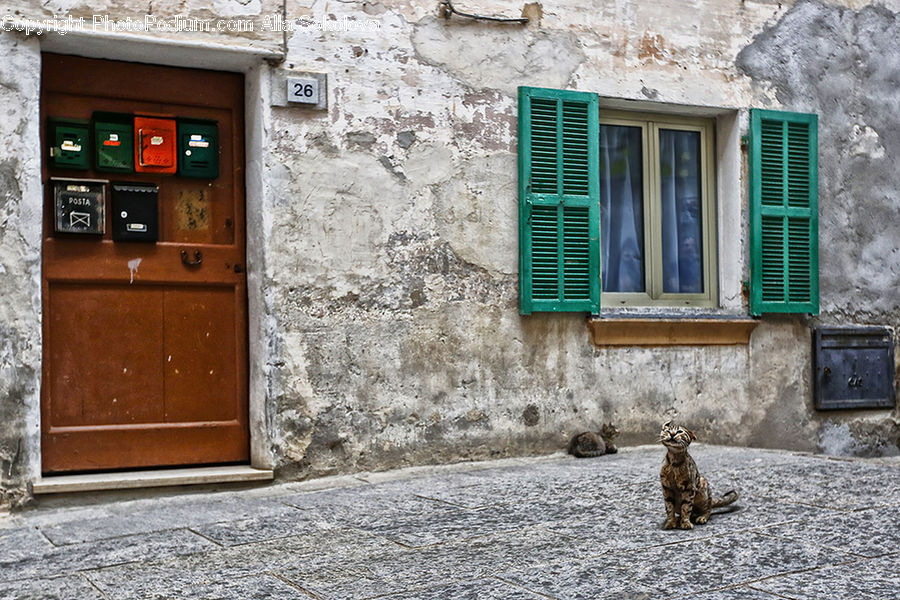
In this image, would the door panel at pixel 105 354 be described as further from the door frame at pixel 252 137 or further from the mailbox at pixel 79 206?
the door frame at pixel 252 137

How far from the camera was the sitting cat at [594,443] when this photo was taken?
657 centimetres

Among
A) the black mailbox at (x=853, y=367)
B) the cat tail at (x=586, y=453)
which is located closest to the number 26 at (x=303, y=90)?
the cat tail at (x=586, y=453)

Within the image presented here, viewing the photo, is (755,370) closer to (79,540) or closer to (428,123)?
(428,123)

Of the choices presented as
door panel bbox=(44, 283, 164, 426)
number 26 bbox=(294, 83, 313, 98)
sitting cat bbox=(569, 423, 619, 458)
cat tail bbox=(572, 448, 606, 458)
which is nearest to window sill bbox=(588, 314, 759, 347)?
sitting cat bbox=(569, 423, 619, 458)

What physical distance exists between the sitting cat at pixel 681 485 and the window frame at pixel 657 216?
272 cm

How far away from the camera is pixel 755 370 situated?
A: 285 inches

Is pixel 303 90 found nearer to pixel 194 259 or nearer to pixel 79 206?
pixel 194 259

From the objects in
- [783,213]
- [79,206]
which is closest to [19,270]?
[79,206]

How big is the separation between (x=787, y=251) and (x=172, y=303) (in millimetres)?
4187

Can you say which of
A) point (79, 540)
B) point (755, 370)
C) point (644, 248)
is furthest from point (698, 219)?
point (79, 540)

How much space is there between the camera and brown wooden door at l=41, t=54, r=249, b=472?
5.58 meters

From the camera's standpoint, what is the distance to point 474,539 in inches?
167

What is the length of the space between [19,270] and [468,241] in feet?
8.41

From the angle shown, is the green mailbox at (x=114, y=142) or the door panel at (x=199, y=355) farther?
the door panel at (x=199, y=355)
